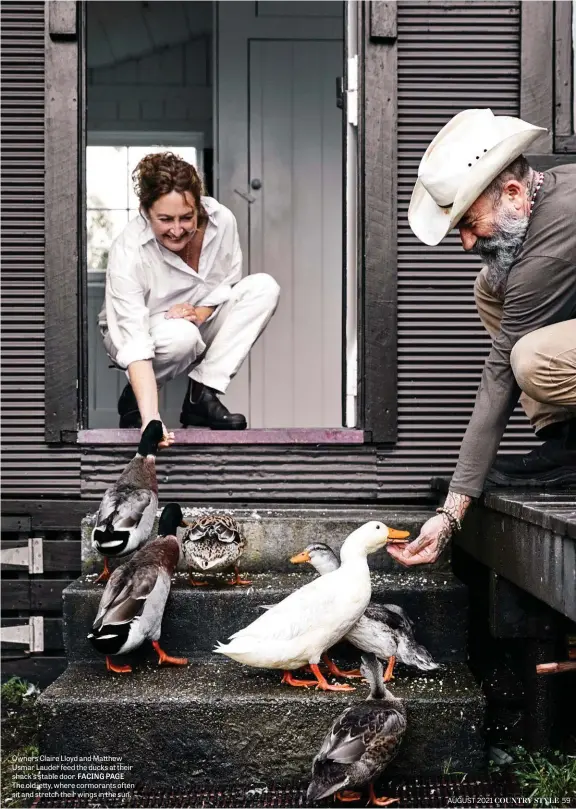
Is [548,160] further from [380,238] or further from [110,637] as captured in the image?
[110,637]

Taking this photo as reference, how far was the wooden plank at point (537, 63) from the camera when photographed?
15.1 ft

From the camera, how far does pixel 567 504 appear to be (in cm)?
325

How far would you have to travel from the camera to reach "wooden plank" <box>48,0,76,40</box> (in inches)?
182

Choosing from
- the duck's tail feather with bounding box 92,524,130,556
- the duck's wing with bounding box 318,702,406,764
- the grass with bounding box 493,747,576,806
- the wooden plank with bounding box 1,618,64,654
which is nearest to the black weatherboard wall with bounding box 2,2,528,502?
the wooden plank with bounding box 1,618,64,654

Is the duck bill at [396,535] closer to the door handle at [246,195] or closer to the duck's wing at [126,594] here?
the duck's wing at [126,594]

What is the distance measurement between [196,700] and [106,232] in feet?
19.6

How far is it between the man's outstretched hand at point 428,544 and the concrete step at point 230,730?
50 centimetres

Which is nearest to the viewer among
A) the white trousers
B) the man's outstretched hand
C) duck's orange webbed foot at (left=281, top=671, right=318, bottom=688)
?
the man's outstretched hand

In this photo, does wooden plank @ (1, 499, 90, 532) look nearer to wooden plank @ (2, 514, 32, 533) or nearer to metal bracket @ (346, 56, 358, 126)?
wooden plank @ (2, 514, 32, 533)

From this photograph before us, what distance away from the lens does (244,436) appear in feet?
15.3

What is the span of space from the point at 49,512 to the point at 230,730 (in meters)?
1.75

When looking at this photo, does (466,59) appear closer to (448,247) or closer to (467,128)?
(448,247)

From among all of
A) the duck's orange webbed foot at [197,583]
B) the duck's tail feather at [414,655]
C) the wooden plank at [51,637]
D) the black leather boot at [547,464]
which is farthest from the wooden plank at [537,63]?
the wooden plank at [51,637]

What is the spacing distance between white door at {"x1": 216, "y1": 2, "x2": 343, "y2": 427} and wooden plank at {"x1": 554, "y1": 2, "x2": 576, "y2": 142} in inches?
107
